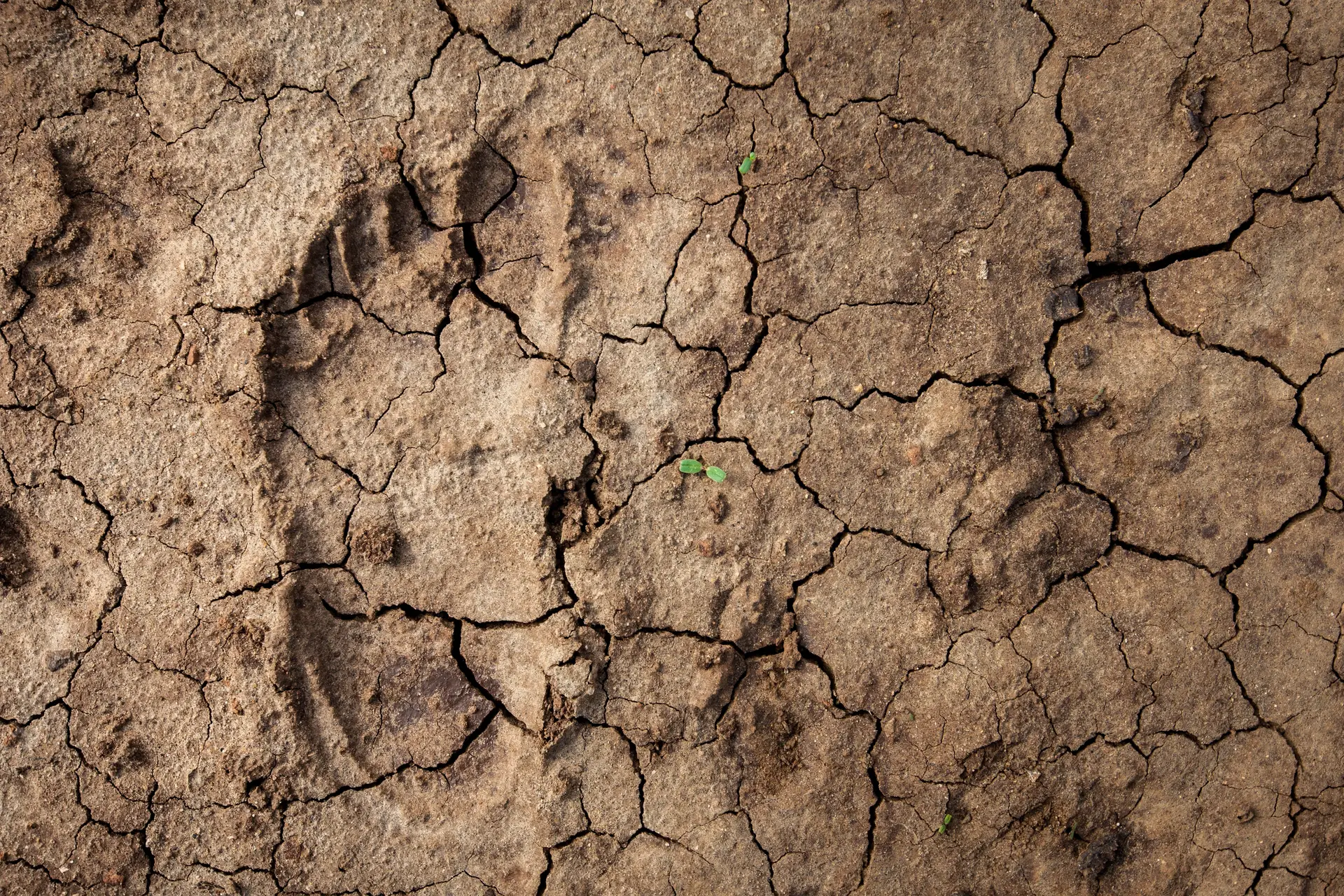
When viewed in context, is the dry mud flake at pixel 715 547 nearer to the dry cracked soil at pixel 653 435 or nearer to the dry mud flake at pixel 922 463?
the dry cracked soil at pixel 653 435

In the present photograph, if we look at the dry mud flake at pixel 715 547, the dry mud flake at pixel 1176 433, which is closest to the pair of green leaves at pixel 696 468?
the dry mud flake at pixel 715 547

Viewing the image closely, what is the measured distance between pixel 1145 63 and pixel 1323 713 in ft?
6.81

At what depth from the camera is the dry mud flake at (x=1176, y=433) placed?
7.88 feet

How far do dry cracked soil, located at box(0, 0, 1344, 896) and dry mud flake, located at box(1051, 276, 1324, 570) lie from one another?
1 cm

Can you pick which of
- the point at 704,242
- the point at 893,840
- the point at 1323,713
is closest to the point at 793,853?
the point at 893,840

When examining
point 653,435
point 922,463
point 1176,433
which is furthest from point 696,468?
point 1176,433

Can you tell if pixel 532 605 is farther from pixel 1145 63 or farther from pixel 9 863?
pixel 1145 63

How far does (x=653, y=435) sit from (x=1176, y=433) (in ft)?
5.26

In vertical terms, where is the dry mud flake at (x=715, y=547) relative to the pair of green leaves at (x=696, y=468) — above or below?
below

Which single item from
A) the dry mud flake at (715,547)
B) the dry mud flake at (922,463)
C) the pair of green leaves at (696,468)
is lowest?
the dry mud flake at (715,547)

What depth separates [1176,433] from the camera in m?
2.41

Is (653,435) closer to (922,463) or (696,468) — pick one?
(696,468)

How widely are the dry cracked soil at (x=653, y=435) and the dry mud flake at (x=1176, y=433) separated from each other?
0.01m

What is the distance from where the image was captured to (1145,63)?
2.38m
